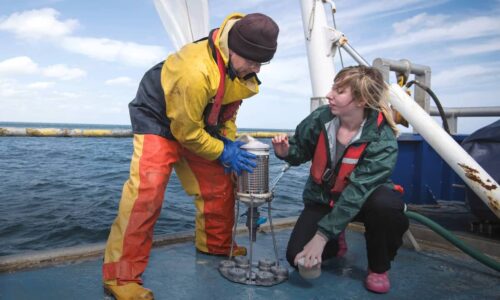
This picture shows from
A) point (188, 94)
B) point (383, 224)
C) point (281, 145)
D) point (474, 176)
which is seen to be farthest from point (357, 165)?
point (188, 94)

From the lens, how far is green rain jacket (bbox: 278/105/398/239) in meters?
2.00

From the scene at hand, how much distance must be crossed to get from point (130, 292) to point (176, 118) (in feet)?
2.68

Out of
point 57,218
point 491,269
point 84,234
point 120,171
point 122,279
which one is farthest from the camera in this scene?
point 120,171

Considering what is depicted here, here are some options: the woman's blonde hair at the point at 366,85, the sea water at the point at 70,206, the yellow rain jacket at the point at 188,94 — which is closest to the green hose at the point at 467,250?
the woman's blonde hair at the point at 366,85

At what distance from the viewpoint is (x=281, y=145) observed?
7.84ft

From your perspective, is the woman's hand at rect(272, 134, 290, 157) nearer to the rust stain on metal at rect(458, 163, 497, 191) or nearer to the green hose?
the green hose

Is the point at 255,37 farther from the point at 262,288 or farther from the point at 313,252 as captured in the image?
the point at 262,288

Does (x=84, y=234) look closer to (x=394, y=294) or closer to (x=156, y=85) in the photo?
(x=156, y=85)

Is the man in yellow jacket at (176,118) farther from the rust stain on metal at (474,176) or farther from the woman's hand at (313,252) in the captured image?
the rust stain on metal at (474,176)

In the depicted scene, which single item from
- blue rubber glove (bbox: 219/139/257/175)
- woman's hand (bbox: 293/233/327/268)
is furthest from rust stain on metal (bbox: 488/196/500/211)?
blue rubber glove (bbox: 219/139/257/175)

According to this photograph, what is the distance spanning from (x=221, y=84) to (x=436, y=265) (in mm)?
1714

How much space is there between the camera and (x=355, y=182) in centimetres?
205

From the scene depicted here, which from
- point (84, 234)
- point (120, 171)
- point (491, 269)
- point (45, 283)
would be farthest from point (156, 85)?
point (120, 171)

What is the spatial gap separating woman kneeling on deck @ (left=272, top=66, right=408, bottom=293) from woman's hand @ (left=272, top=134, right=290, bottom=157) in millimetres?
177
